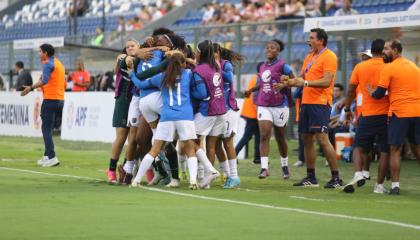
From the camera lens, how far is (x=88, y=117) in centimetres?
2770

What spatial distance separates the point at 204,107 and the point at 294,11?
1550 centimetres

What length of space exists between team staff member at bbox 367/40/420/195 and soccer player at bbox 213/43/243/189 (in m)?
2.15

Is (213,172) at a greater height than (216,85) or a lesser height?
lesser

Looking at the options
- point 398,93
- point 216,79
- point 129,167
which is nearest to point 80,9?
point 129,167

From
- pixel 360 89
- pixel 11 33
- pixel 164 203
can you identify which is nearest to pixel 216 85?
pixel 360 89

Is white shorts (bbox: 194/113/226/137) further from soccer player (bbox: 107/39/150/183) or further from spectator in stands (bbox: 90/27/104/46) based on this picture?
spectator in stands (bbox: 90/27/104/46)

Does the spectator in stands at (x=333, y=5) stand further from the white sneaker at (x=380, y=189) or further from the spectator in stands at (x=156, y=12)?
the white sneaker at (x=380, y=189)

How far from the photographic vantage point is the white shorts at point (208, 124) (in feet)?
47.6

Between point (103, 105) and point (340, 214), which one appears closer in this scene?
point (340, 214)

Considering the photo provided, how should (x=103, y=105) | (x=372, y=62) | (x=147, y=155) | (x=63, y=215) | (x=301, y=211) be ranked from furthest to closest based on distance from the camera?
(x=103, y=105), (x=372, y=62), (x=147, y=155), (x=301, y=211), (x=63, y=215)

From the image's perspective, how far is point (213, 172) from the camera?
13.9m

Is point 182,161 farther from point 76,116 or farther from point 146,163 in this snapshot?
point 76,116

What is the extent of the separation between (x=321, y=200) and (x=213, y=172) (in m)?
1.73

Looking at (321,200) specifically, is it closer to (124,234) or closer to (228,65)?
(228,65)
